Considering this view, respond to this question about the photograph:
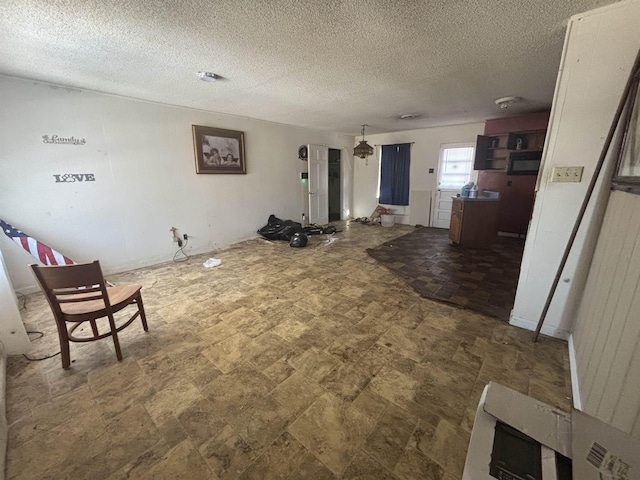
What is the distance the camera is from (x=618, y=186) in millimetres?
1473

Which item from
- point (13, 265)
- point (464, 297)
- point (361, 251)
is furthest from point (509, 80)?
point (13, 265)

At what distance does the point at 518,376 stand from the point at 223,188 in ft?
15.1

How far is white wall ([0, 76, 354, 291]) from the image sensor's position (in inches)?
109

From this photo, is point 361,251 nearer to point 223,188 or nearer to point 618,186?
point 223,188

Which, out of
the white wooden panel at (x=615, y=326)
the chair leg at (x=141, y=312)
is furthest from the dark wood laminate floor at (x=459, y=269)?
the chair leg at (x=141, y=312)

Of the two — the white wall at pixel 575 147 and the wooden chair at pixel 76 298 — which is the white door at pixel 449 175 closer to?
the white wall at pixel 575 147

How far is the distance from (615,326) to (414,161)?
5.72 meters

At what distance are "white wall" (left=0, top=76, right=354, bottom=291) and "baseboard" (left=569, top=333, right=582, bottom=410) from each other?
471 cm

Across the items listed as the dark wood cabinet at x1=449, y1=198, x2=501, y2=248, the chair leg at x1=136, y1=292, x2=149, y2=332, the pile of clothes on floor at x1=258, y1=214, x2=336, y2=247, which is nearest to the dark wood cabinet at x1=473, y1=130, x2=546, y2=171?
the dark wood cabinet at x1=449, y1=198, x2=501, y2=248

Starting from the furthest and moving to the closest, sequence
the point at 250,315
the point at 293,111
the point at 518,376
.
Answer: the point at 293,111 → the point at 250,315 → the point at 518,376

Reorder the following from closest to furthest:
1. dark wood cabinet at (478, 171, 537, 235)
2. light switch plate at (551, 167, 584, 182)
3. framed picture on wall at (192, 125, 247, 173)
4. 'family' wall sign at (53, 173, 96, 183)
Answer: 1. light switch plate at (551, 167, 584, 182)
2. 'family' wall sign at (53, 173, 96, 183)
3. framed picture on wall at (192, 125, 247, 173)
4. dark wood cabinet at (478, 171, 537, 235)

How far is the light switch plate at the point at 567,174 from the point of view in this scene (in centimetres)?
184

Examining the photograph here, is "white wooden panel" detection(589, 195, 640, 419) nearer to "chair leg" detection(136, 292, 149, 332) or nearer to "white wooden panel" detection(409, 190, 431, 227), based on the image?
"chair leg" detection(136, 292, 149, 332)

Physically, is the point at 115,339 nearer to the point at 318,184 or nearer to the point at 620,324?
the point at 620,324
